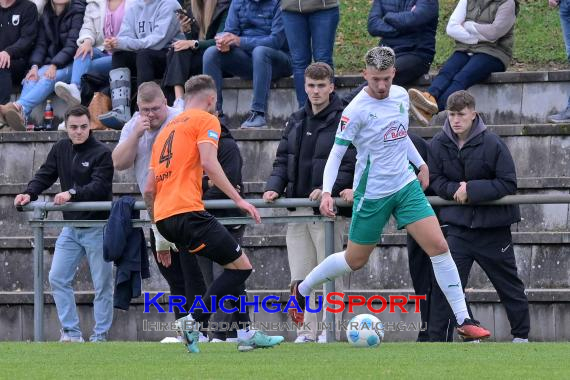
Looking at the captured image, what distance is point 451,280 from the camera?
10961 millimetres

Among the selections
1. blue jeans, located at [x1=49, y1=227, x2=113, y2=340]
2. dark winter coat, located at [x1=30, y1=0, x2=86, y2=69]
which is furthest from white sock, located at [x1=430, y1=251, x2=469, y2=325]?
dark winter coat, located at [x1=30, y1=0, x2=86, y2=69]

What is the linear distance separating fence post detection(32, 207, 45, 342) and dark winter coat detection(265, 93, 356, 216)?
6.88 ft

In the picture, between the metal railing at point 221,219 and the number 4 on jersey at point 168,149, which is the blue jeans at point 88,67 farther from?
the number 4 on jersey at point 168,149

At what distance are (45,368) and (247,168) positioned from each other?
5.90 m

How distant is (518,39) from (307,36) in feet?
15.6

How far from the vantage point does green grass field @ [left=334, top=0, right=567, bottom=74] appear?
18078 mm

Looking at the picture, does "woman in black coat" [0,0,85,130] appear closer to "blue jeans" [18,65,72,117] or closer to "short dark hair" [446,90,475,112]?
"blue jeans" [18,65,72,117]

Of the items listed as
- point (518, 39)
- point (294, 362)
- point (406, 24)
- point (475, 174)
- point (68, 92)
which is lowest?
point (294, 362)

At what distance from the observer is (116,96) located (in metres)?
15.8

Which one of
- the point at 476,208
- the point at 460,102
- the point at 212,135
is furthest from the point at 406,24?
the point at 212,135

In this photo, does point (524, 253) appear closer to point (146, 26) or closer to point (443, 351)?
point (443, 351)

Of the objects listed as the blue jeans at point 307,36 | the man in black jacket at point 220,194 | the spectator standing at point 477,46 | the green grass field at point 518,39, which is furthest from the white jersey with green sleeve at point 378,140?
the green grass field at point 518,39

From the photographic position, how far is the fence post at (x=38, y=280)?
12445 mm

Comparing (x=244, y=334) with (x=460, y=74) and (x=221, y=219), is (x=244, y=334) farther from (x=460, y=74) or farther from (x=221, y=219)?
(x=460, y=74)
